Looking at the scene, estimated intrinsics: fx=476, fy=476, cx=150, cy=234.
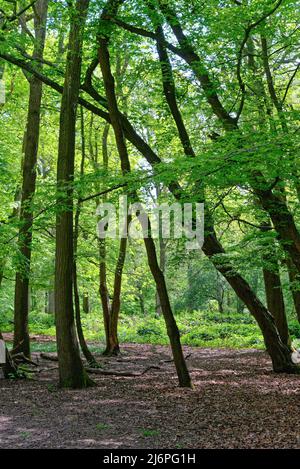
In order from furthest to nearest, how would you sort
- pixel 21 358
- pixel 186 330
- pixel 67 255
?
pixel 186 330 → pixel 21 358 → pixel 67 255

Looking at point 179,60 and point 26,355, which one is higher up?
point 179,60

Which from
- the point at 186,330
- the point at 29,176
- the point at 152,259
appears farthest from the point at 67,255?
the point at 186,330

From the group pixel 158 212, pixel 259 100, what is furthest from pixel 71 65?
pixel 259 100

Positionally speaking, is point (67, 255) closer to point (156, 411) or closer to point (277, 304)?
point (156, 411)

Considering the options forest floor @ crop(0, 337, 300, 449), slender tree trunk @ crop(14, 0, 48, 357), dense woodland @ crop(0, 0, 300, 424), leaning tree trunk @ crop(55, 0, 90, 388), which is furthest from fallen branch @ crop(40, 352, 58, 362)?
leaning tree trunk @ crop(55, 0, 90, 388)

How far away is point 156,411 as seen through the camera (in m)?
6.94

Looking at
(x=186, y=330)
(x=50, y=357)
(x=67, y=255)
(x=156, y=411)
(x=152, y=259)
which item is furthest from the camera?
(x=186, y=330)

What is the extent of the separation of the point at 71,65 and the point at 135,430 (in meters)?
6.32

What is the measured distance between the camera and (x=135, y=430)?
5.83m

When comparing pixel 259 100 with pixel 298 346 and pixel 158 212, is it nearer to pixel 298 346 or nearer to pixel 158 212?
pixel 158 212

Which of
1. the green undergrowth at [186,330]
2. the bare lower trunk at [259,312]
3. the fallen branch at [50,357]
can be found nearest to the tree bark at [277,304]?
the bare lower trunk at [259,312]

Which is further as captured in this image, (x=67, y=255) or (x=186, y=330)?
(x=186, y=330)

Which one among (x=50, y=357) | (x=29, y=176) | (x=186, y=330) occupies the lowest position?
(x=50, y=357)

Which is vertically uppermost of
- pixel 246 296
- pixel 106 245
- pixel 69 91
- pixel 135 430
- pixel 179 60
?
pixel 179 60
